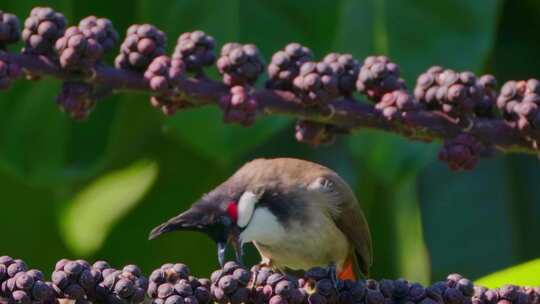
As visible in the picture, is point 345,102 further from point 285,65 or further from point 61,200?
point 61,200

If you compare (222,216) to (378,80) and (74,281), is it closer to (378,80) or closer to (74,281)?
(378,80)

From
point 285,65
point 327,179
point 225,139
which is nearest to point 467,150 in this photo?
point 285,65

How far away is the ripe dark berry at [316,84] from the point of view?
2170 mm

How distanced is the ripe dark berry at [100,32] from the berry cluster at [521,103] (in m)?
0.61

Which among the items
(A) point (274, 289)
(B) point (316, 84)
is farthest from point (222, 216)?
(A) point (274, 289)

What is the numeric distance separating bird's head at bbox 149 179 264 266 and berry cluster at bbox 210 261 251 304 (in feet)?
1.91

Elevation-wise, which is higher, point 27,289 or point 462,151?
point 462,151

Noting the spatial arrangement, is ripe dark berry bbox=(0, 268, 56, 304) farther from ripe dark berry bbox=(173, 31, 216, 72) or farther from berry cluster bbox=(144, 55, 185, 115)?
ripe dark berry bbox=(173, 31, 216, 72)

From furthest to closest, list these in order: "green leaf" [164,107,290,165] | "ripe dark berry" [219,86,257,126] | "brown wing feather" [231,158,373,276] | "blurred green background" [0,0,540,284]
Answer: "brown wing feather" [231,158,373,276], "blurred green background" [0,0,540,284], "green leaf" [164,107,290,165], "ripe dark berry" [219,86,257,126]

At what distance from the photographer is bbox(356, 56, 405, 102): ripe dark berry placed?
2264 mm

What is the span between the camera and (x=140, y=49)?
2.24 metres

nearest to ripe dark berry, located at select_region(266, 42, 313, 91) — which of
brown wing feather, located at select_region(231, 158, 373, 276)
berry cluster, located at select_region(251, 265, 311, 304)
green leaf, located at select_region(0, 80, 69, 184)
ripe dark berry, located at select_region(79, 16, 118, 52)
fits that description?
ripe dark berry, located at select_region(79, 16, 118, 52)

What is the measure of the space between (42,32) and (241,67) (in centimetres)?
30

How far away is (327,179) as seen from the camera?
11.1 feet
